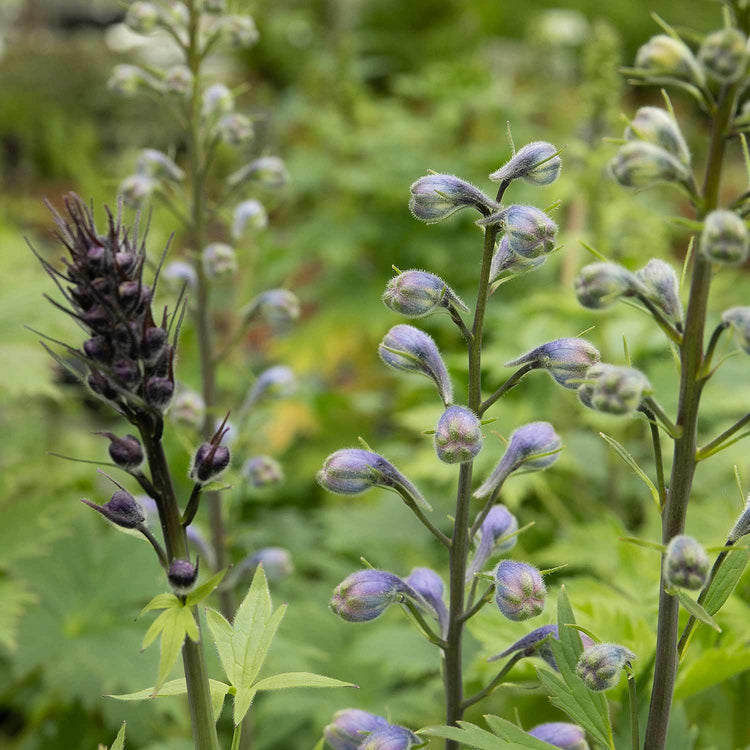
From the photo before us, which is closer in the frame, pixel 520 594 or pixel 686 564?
pixel 686 564

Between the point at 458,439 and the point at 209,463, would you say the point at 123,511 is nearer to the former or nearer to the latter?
the point at 209,463

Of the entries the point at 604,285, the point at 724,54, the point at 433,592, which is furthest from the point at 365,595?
the point at 724,54

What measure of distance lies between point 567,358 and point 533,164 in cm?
33

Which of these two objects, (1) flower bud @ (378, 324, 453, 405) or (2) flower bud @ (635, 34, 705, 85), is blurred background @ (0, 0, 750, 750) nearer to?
(2) flower bud @ (635, 34, 705, 85)

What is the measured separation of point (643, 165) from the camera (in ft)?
3.92

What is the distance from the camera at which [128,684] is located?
2.66 m

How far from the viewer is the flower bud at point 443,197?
1.45m

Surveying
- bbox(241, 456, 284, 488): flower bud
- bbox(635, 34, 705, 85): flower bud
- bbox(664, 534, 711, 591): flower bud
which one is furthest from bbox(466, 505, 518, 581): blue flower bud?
bbox(241, 456, 284, 488): flower bud

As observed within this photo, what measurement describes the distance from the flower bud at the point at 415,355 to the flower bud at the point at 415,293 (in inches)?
3.5

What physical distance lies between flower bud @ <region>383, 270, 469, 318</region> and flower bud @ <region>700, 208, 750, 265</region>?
46cm

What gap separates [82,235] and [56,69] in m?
12.0

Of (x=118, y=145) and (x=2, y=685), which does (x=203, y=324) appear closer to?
(x=2, y=685)

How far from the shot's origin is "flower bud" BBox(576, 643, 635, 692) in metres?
1.33

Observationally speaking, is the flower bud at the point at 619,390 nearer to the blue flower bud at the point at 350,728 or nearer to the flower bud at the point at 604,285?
the flower bud at the point at 604,285
